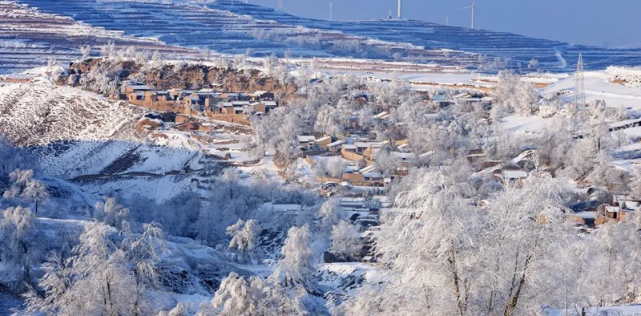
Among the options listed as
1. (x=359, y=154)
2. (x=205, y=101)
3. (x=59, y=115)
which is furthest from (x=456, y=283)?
(x=59, y=115)

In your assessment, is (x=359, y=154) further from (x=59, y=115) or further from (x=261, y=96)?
(x=59, y=115)

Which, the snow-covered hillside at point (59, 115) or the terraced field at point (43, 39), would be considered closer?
the snow-covered hillside at point (59, 115)

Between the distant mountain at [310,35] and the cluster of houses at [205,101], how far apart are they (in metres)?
32.4

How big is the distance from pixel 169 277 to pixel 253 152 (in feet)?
62.7

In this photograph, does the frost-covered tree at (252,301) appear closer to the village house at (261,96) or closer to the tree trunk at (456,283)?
the tree trunk at (456,283)

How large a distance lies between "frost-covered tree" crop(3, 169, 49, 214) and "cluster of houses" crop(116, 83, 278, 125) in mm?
17780

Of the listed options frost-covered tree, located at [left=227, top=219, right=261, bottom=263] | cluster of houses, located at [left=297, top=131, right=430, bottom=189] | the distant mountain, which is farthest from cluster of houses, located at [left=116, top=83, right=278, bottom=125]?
the distant mountain

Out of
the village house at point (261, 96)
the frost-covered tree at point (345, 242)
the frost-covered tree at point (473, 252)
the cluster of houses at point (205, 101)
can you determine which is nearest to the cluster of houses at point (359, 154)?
the frost-covered tree at point (345, 242)

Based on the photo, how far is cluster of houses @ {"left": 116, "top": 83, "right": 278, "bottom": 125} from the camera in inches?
1969

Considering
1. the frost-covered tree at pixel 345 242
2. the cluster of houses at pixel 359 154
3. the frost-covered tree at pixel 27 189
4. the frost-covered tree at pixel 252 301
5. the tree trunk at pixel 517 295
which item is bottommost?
the frost-covered tree at pixel 345 242

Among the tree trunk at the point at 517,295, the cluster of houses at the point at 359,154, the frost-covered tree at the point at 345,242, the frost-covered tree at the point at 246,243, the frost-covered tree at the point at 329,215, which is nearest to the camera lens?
the tree trunk at the point at 517,295

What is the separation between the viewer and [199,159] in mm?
41906

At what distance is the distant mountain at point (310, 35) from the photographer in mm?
93375

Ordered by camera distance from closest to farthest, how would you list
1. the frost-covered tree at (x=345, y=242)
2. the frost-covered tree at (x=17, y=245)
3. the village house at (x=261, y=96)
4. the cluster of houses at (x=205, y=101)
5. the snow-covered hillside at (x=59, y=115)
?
the frost-covered tree at (x=17, y=245), the frost-covered tree at (x=345, y=242), the snow-covered hillside at (x=59, y=115), the cluster of houses at (x=205, y=101), the village house at (x=261, y=96)
